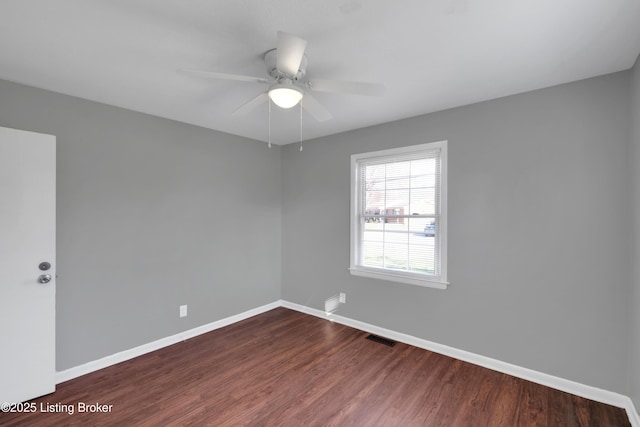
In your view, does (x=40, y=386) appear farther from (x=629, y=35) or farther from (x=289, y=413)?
(x=629, y=35)

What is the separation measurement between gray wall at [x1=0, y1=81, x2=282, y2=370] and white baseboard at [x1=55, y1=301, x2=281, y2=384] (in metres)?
0.06

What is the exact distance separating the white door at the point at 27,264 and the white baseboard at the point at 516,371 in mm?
2918

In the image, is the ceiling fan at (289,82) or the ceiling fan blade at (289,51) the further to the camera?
the ceiling fan at (289,82)

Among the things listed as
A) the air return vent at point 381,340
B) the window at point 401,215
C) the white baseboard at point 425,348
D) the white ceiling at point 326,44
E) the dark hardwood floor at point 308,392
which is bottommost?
the dark hardwood floor at point 308,392

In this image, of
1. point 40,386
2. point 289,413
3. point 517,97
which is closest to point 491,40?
point 517,97

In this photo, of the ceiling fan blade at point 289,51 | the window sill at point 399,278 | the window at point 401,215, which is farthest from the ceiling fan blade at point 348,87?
the window sill at point 399,278

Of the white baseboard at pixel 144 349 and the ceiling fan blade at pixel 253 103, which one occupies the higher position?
the ceiling fan blade at pixel 253 103

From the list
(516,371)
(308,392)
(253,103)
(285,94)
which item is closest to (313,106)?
(285,94)

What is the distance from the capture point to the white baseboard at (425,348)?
218 centimetres

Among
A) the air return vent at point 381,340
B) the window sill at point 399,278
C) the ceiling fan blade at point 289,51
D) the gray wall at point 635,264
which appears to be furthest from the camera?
the air return vent at point 381,340

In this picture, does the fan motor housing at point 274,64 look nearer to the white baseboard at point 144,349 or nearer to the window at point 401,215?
the window at point 401,215

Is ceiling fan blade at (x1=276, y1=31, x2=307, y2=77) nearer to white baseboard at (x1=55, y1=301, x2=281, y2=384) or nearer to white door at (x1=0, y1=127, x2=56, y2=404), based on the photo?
white door at (x1=0, y1=127, x2=56, y2=404)

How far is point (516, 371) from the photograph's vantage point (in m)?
2.54

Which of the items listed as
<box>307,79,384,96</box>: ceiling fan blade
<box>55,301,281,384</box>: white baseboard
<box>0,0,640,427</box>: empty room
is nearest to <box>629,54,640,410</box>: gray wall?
<box>0,0,640,427</box>: empty room
